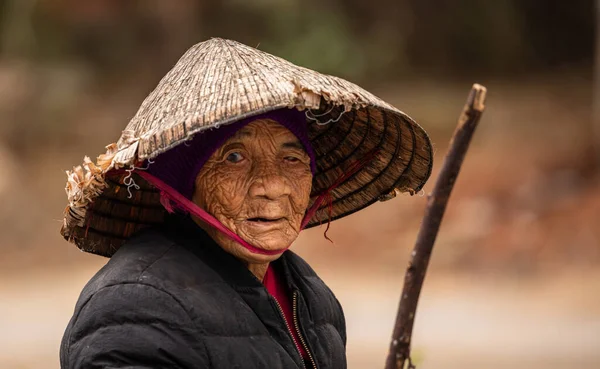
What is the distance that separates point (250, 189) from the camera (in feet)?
7.17

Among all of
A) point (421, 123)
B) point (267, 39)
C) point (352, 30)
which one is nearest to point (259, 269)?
point (421, 123)

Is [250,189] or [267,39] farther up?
[267,39]

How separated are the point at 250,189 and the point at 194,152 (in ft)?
0.45

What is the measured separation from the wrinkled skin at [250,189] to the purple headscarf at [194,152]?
0.7 inches

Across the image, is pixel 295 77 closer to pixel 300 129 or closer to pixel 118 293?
pixel 300 129

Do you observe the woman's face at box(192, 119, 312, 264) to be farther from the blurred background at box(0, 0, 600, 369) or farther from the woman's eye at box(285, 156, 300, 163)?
the blurred background at box(0, 0, 600, 369)

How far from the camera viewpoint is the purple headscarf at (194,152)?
7.06 feet

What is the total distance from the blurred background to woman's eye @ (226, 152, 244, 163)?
462cm

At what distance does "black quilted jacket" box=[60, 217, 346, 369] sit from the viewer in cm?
191

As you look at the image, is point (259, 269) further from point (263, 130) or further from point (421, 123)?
point (421, 123)

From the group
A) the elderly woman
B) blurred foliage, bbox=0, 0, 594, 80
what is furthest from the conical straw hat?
blurred foliage, bbox=0, 0, 594, 80

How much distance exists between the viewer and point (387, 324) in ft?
26.1

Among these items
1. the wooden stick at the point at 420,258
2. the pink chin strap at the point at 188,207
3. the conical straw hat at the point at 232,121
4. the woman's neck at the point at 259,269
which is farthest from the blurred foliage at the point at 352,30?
the pink chin strap at the point at 188,207

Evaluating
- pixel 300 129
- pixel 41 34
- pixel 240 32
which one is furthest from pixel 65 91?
pixel 300 129
